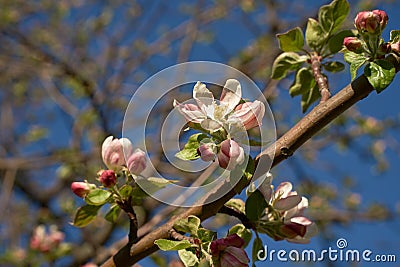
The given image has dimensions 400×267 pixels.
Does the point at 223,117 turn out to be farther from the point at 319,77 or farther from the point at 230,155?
the point at 319,77

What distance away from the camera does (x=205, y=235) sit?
2.51 ft

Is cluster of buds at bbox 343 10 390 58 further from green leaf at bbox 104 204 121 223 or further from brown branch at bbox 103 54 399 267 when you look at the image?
green leaf at bbox 104 204 121 223

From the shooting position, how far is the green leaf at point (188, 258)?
743 millimetres

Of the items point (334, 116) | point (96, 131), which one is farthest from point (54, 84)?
point (334, 116)

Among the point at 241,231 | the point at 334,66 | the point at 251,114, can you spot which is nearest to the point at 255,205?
the point at 241,231

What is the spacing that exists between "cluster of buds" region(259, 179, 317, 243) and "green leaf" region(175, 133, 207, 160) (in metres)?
0.13

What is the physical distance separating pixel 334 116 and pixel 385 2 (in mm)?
3051

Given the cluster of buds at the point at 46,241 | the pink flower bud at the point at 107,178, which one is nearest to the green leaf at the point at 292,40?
the pink flower bud at the point at 107,178

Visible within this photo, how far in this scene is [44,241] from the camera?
5.57 ft

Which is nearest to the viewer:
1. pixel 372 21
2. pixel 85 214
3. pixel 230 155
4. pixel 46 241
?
pixel 230 155

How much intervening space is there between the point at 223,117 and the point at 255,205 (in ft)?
0.51

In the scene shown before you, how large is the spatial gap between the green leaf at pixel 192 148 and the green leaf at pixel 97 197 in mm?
174

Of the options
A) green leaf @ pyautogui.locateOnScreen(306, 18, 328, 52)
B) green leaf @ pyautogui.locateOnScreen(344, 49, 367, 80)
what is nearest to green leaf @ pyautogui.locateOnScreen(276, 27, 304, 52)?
green leaf @ pyautogui.locateOnScreen(306, 18, 328, 52)

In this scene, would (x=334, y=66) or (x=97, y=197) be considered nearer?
(x=97, y=197)
